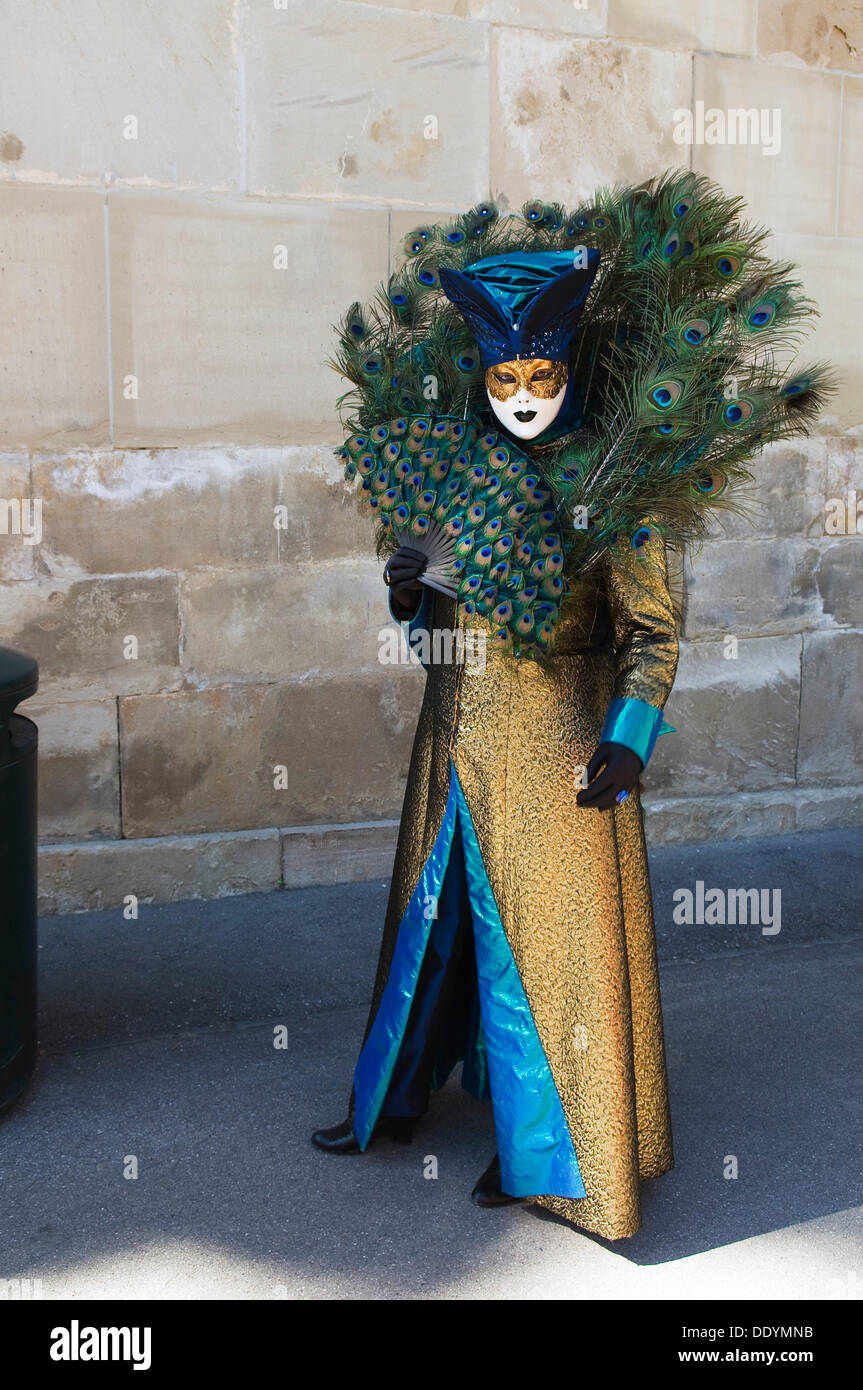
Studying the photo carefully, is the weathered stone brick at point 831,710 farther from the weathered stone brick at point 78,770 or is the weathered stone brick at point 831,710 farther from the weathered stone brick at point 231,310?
the weathered stone brick at point 78,770

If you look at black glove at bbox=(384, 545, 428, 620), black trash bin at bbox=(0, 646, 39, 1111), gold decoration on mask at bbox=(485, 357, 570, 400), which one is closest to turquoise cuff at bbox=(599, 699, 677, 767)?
black glove at bbox=(384, 545, 428, 620)

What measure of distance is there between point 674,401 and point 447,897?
3.74 feet

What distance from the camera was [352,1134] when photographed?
304 cm

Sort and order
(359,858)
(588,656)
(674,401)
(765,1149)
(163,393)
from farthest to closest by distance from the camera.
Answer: (359,858)
(163,393)
(765,1149)
(588,656)
(674,401)

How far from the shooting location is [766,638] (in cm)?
541

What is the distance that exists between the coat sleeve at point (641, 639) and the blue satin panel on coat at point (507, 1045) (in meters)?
0.41

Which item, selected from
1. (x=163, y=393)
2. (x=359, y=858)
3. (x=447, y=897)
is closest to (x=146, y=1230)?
(x=447, y=897)

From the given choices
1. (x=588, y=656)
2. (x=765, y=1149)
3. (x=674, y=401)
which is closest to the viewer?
(x=674, y=401)

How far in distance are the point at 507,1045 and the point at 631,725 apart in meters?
0.73

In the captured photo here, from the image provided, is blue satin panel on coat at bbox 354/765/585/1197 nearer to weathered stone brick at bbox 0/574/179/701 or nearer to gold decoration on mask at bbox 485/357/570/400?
gold decoration on mask at bbox 485/357/570/400
